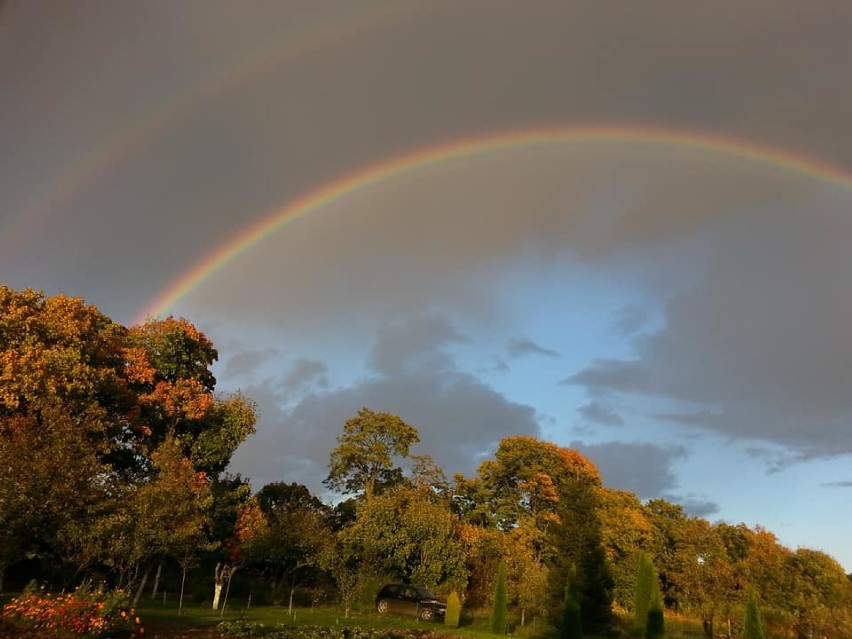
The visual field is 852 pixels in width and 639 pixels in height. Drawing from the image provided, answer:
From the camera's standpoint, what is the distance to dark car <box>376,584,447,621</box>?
94.2 ft

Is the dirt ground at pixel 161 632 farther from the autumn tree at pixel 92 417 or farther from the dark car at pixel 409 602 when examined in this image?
the dark car at pixel 409 602

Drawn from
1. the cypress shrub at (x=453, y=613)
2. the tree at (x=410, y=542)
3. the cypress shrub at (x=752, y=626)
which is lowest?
the cypress shrub at (x=453, y=613)

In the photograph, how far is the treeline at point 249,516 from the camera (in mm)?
14797

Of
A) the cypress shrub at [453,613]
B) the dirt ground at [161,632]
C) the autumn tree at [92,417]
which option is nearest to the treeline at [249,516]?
the autumn tree at [92,417]

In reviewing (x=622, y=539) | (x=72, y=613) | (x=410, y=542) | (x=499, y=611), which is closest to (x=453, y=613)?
(x=499, y=611)

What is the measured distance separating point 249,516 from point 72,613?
2234cm

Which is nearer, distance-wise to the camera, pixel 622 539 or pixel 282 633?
pixel 282 633

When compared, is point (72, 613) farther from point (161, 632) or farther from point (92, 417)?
point (92, 417)

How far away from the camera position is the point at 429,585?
32844 millimetres

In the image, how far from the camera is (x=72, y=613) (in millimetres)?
10305

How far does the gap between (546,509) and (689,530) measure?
36.8 ft

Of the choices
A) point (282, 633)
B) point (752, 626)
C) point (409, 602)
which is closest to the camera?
point (282, 633)

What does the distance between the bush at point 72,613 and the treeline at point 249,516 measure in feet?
8.71

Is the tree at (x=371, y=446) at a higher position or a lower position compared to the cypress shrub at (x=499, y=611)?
higher
